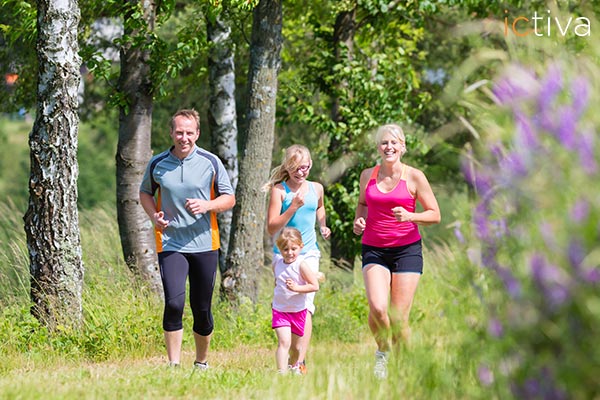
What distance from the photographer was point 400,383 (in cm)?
521

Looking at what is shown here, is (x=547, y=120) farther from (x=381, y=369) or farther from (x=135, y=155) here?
(x=135, y=155)

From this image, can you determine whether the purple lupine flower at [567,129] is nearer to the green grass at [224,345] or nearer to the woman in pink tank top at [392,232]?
the green grass at [224,345]

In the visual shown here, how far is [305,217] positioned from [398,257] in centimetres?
84

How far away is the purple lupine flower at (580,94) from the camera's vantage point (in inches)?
158

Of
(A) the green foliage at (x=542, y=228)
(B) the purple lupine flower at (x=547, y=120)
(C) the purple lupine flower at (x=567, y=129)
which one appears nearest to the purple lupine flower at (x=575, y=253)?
(A) the green foliage at (x=542, y=228)

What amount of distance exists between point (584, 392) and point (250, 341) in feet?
22.7

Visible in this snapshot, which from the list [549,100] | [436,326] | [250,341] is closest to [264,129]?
[250,341]

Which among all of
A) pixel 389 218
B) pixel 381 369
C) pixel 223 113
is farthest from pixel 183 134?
pixel 223 113

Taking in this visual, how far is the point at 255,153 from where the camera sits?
1130 cm

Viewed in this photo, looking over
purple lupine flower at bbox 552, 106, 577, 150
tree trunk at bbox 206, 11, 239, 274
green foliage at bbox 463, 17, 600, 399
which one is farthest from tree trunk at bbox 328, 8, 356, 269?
purple lupine flower at bbox 552, 106, 577, 150

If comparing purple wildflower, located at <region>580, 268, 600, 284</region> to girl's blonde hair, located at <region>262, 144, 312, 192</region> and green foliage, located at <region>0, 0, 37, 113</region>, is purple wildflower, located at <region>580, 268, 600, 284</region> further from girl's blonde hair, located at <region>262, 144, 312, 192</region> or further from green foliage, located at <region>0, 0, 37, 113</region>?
green foliage, located at <region>0, 0, 37, 113</region>

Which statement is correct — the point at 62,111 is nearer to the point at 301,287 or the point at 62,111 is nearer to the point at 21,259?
the point at 21,259

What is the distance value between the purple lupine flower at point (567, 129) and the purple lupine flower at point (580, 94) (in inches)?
1.8

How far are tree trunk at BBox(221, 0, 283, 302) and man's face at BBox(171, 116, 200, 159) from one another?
141 inches
